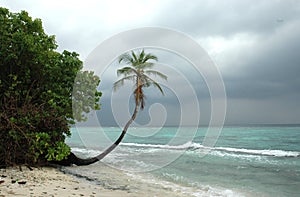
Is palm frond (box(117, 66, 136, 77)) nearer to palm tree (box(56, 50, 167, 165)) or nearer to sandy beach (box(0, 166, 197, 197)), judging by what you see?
palm tree (box(56, 50, 167, 165))

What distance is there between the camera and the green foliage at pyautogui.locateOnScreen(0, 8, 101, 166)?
9828 millimetres

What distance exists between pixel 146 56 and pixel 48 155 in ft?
25.5

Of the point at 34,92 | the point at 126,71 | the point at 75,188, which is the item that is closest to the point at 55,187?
the point at 75,188

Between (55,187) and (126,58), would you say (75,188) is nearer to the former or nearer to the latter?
(55,187)

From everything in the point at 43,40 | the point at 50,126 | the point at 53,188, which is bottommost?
the point at 53,188

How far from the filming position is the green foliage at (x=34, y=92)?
9828 mm

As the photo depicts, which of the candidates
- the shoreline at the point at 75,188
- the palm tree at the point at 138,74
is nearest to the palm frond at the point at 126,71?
A: the palm tree at the point at 138,74

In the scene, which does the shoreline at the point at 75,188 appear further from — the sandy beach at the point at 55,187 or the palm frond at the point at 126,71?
the palm frond at the point at 126,71

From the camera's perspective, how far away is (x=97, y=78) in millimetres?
12422

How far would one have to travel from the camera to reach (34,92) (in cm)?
1089

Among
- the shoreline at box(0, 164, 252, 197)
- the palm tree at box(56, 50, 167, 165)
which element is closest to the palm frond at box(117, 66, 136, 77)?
the palm tree at box(56, 50, 167, 165)

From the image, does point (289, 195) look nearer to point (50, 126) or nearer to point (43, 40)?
point (50, 126)

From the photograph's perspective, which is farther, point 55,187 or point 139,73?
point 139,73

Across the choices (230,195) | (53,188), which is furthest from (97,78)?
(230,195)
